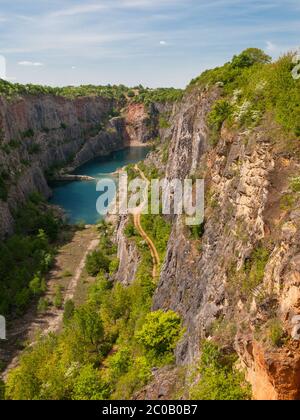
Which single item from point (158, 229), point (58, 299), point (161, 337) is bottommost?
point (58, 299)

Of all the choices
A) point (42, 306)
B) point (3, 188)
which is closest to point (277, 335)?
point (42, 306)

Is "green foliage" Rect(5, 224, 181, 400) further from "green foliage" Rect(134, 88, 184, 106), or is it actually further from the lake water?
"green foliage" Rect(134, 88, 184, 106)

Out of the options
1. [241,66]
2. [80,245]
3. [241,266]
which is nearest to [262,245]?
[241,266]

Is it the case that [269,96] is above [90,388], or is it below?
above

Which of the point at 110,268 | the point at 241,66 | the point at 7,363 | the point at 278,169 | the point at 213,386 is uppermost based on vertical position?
→ the point at 241,66

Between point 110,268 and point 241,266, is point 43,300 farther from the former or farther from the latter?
point 241,266

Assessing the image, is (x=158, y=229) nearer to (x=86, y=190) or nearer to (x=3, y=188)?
(x=3, y=188)

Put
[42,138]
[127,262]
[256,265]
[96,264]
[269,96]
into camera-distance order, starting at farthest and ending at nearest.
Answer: [42,138], [96,264], [127,262], [269,96], [256,265]

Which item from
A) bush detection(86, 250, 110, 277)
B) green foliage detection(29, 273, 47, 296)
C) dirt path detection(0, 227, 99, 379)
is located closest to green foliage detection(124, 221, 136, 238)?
bush detection(86, 250, 110, 277)
